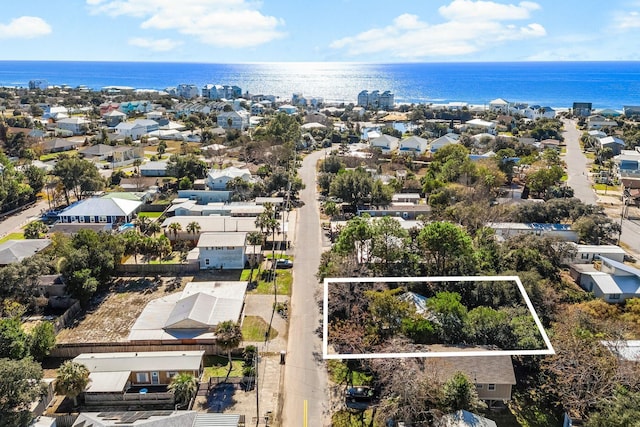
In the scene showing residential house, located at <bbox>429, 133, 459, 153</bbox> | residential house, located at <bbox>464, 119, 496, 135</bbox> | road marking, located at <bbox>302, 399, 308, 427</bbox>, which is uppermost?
residential house, located at <bbox>464, 119, 496, 135</bbox>

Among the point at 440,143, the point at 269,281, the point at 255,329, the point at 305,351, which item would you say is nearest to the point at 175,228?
the point at 269,281

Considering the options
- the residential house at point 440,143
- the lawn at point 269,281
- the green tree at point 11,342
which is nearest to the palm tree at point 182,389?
the green tree at point 11,342

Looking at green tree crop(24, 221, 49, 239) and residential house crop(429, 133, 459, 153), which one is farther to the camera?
residential house crop(429, 133, 459, 153)

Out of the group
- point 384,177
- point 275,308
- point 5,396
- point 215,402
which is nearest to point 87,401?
point 5,396

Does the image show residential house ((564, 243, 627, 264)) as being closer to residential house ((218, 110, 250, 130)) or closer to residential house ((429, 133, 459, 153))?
residential house ((429, 133, 459, 153))

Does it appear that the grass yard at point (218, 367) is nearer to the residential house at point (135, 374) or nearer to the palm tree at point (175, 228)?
the residential house at point (135, 374)

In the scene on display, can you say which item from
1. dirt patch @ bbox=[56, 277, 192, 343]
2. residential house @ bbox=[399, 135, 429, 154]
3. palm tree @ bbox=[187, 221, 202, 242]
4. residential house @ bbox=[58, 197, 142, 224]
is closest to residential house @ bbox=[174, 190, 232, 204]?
residential house @ bbox=[58, 197, 142, 224]
